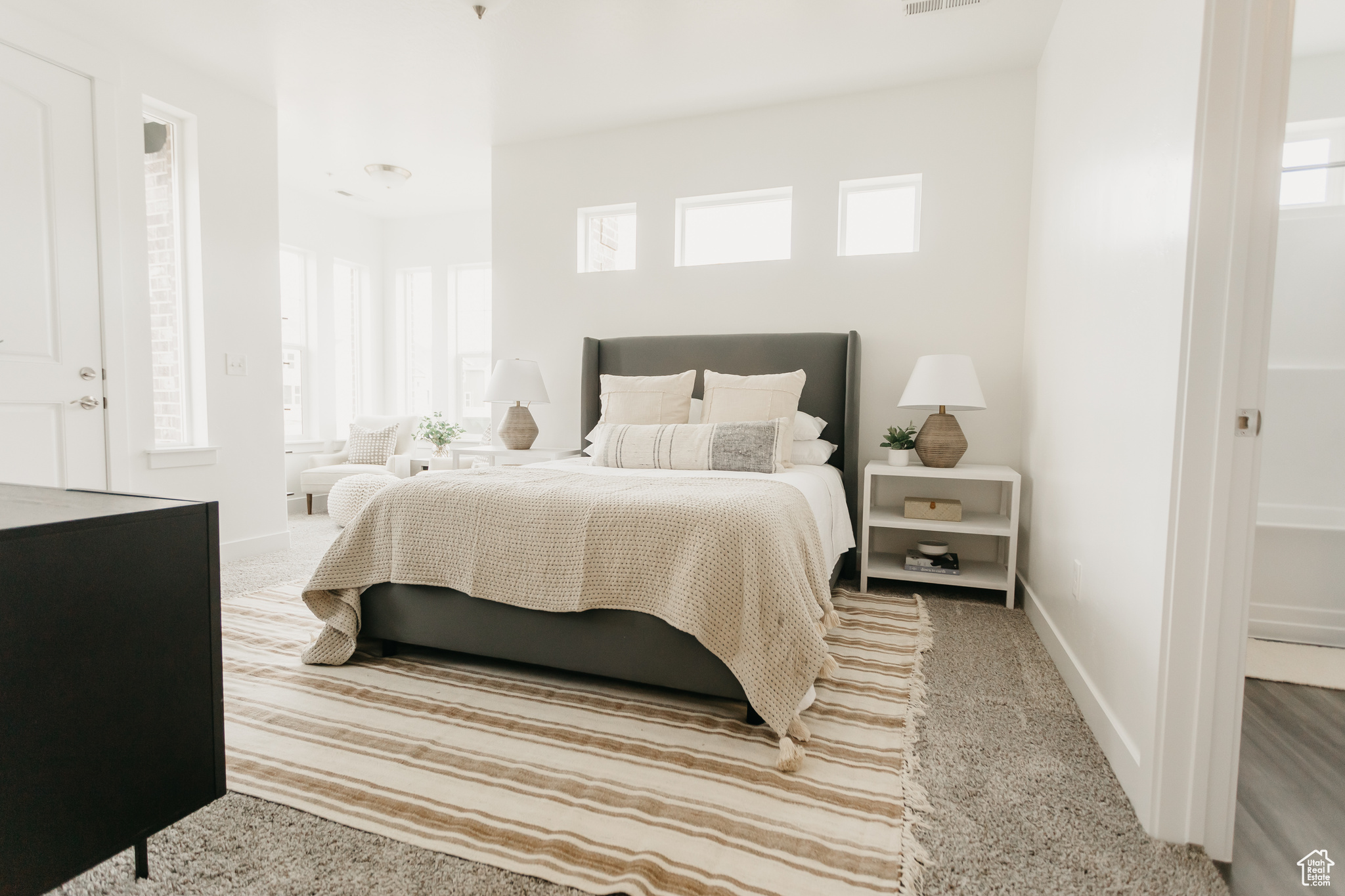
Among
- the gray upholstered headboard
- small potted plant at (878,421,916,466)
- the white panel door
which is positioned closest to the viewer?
the white panel door

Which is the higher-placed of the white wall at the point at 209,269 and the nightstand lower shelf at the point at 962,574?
the white wall at the point at 209,269

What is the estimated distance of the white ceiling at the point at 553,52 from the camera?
279 centimetres

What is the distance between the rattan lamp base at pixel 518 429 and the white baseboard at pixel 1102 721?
2823 mm

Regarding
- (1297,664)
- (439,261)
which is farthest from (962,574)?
(439,261)

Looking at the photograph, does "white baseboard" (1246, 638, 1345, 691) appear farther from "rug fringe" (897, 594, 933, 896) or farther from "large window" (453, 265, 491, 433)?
"large window" (453, 265, 491, 433)

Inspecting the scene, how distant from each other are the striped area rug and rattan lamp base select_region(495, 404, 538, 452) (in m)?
1.88

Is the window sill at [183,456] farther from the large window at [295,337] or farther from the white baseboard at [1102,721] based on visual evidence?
the white baseboard at [1102,721]

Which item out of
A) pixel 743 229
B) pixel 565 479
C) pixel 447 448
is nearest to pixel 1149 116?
pixel 565 479

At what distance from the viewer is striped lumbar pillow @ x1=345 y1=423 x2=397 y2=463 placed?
18.0 ft

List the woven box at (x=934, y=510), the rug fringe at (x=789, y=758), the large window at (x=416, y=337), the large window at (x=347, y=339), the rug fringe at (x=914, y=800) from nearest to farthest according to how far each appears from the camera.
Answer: the rug fringe at (x=914, y=800)
the rug fringe at (x=789, y=758)
the woven box at (x=934, y=510)
the large window at (x=347, y=339)
the large window at (x=416, y=337)

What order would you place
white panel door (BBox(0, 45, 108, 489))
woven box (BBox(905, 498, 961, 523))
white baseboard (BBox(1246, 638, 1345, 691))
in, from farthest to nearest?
1. woven box (BBox(905, 498, 961, 523))
2. white panel door (BBox(0, 45, 108, 489))
3. white baseboard (BBox(1246, 638, 1345, 691))

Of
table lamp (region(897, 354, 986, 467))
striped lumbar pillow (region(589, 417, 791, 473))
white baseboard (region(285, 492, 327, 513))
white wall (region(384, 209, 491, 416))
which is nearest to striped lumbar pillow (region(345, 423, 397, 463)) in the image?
white baseboard (region(285, 492, 327, 513))

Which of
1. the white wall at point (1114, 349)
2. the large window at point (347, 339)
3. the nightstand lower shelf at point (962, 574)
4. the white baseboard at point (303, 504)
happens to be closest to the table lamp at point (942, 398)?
the white wall at point (1114, 349)

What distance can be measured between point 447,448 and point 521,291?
1.99 meters
